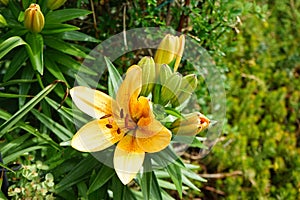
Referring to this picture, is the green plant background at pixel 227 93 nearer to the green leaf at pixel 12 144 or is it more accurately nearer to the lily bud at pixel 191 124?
the green leaf at pixel 12 144

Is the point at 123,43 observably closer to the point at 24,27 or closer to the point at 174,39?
the point at 24,27

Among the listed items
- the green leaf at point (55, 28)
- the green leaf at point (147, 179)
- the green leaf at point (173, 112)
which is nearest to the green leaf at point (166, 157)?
the green leaf at point (147, 179)

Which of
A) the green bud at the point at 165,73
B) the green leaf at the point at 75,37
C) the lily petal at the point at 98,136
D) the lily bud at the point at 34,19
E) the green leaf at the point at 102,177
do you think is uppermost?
the lily bud at the point at 34,19

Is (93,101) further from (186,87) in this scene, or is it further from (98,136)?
(186,87)

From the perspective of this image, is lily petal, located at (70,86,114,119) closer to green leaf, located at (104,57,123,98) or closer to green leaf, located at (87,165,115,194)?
green leaf, located at (104,57,123,98)

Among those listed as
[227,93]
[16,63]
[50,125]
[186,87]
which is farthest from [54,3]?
[227,93]

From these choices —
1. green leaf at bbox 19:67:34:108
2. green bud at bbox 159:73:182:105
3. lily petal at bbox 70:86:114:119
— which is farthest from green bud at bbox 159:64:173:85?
green leaf at bbox 19:67:34:108
